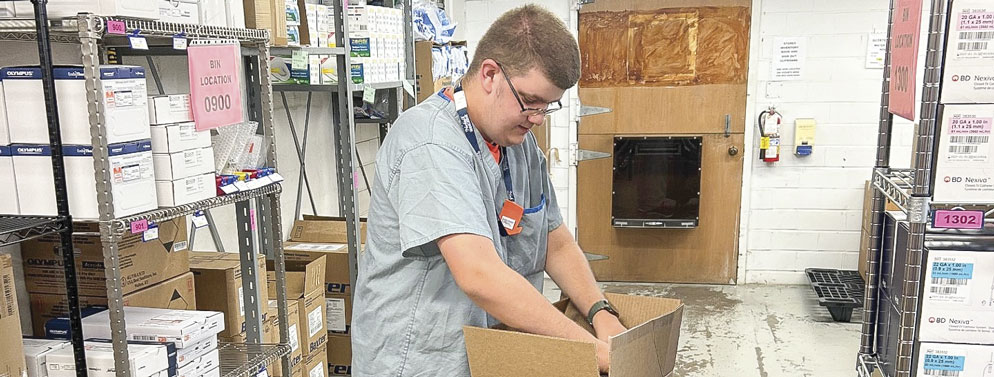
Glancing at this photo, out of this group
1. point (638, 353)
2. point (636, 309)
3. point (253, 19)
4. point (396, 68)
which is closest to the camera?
point (638, 353)

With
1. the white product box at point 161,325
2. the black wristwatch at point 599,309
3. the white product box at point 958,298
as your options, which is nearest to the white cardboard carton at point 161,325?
the white product box at point 161,325

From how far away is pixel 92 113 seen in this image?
1.51 metres

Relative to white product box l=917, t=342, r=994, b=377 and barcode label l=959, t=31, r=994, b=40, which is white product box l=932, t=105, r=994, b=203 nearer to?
barcode label l=959, t=31, r=994, b=40

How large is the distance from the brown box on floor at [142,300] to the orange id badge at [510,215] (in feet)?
3.42

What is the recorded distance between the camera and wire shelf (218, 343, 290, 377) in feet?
6.65

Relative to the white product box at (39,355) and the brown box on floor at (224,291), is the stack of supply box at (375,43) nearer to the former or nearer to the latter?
the brown box on floor at (224,291)

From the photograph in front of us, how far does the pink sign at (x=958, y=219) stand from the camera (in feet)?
5.57

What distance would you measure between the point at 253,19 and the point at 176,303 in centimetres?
86

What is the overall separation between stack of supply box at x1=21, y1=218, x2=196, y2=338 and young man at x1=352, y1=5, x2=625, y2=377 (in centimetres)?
64

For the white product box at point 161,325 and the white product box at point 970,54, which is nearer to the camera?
the white product box at point 970,54

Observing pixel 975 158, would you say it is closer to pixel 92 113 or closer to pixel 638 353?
pixel 638 353

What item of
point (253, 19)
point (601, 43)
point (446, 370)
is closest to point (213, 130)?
point (253, 19)

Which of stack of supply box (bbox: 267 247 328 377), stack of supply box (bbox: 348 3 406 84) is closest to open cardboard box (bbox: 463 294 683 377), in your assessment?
stack of supply box (bbox: 267 247 328 377)

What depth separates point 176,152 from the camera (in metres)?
1.75
